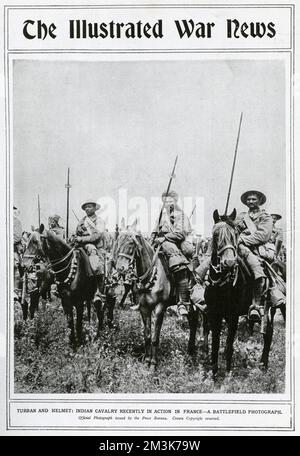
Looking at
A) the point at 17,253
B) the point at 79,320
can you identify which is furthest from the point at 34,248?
the point at 79,320

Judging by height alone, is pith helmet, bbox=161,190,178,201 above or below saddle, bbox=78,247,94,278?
above

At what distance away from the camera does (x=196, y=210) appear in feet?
12.4

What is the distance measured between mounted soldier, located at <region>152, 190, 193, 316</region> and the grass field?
0.36 m

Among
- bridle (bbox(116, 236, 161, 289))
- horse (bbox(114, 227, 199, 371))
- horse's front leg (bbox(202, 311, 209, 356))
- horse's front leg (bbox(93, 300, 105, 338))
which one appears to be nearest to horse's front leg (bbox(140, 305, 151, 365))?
horse (bbox(114, 227, 199, 371))

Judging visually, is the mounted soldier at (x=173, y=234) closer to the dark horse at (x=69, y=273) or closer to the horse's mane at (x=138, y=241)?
the horse's mane at (x=138, y=241)

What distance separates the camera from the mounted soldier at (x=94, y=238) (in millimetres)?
3805

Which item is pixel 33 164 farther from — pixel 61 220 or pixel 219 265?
pixel 219 265

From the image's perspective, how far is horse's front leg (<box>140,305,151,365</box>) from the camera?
3.80m

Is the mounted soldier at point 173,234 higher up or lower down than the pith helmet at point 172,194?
lower down

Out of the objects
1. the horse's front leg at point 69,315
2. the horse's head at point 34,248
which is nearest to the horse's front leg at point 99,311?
the horse's front leg at point 69,315

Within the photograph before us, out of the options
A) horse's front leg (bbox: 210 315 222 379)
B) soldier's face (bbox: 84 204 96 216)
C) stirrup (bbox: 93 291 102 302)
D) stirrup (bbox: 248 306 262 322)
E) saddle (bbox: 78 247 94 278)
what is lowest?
horse's front leg (bbox: 210 315 222 379)

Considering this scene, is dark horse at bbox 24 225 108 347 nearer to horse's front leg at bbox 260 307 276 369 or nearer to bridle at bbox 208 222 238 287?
bridle at bbox 208 222 238 287
